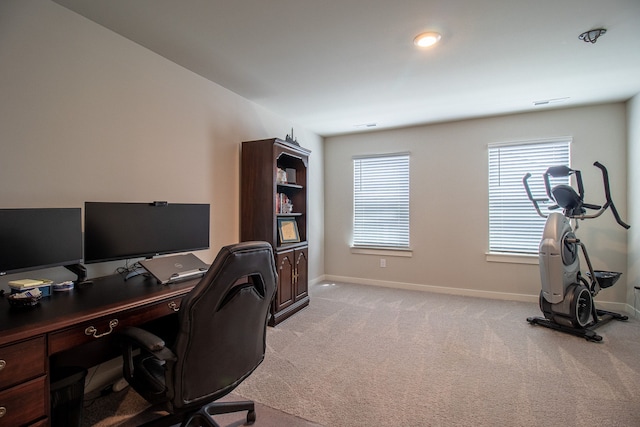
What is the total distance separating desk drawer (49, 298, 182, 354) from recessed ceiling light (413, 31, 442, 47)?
95.8 inches

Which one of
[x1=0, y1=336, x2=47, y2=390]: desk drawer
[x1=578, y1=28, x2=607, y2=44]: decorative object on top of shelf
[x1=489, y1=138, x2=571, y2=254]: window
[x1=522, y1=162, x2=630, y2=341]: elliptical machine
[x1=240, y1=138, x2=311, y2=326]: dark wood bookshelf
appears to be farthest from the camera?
[x1=489, y1=138, x2=571, y2=254]: window

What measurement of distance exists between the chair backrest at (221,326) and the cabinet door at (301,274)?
6.95ft

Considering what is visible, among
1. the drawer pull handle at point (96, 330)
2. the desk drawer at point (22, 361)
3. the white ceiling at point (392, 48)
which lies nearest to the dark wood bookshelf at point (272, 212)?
the white ceiling at point (392, 48)

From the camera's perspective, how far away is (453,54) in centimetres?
250

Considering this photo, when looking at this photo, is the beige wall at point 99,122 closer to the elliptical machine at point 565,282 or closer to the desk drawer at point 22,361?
the desk drawer at point 22,361

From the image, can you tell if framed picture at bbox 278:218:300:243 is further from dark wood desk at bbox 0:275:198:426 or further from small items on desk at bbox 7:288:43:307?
small items on desk at bbox 7:288:43:307

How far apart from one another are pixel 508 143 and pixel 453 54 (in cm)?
214

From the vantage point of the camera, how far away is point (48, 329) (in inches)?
48.4

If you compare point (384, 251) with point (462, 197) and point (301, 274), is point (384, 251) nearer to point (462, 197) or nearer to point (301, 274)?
point (462, 197)

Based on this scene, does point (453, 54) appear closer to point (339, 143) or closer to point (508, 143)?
point (508, 143)

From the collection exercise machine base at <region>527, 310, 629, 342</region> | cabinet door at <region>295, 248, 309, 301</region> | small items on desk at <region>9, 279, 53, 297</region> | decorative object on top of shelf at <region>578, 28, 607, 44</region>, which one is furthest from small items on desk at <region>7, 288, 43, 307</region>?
exercise machine base at <region>527, 310, 629, 342</region>

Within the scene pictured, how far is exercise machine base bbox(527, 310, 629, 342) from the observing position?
282 centimetres

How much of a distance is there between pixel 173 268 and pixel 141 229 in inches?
14.5

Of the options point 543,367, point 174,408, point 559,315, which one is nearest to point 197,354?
point 174,408
